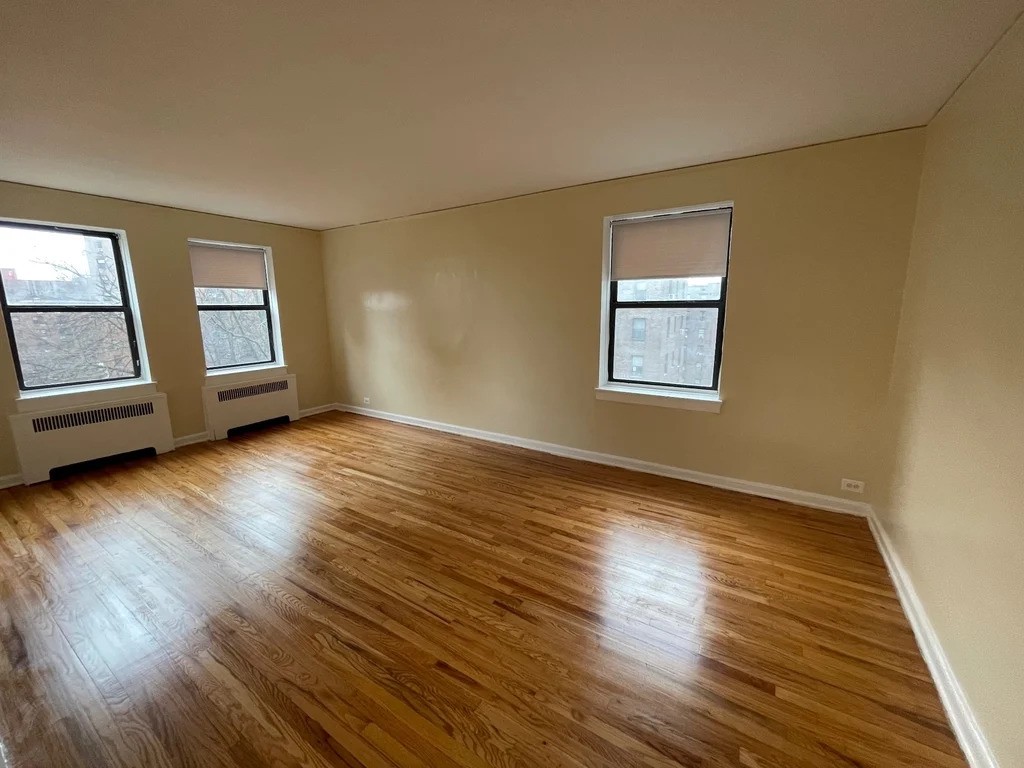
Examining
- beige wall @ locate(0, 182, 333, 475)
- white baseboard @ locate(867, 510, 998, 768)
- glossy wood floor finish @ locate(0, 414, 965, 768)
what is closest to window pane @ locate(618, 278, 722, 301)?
glossy wood floor finish @ locate(0, 414, 965, 768)

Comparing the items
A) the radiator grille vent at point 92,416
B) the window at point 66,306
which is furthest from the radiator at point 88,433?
the window at point 66,306

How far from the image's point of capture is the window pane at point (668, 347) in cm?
334

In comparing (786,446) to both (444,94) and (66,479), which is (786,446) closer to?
(444,94)

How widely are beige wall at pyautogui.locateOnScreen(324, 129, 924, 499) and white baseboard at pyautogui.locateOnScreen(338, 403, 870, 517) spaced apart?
60mm

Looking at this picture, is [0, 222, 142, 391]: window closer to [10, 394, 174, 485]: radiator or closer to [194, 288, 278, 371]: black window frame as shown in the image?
[10, 394, 174, 485]: radiator

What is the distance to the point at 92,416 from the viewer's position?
12.4 feet

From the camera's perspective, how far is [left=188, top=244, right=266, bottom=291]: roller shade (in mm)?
4547

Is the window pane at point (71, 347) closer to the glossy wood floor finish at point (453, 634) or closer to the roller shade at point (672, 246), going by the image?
the glossy wood floor finish at point (453, 634)

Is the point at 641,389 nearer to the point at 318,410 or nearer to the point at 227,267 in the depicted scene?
the point at 318,410

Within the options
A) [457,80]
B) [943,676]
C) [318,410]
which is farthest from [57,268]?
[943,676]

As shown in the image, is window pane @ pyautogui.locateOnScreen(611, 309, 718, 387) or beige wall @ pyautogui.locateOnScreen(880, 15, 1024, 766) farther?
window pane @ pyautogui.locateOnScreen(611, 309, 718, 387)

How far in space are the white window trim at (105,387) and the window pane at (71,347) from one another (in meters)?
0.09

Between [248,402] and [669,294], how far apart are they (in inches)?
199

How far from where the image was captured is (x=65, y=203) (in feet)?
11.7
